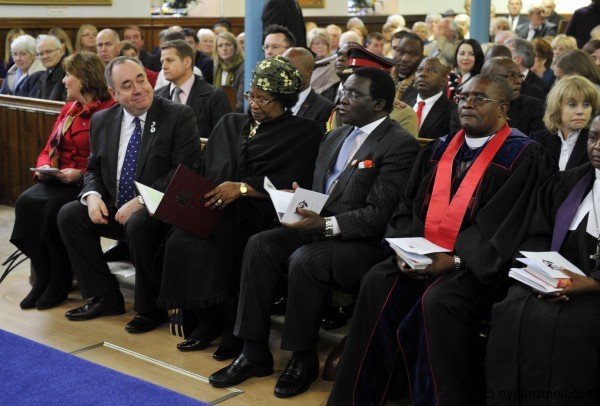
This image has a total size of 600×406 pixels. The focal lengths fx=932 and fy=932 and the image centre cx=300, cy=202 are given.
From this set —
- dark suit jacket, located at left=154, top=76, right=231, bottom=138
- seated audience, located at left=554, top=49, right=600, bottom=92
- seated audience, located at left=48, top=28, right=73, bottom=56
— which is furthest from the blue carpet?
seated audience, located at left=48, top=28, right=73, bottom=56

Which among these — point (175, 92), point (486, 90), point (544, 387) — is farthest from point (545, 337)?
point (175, 92)

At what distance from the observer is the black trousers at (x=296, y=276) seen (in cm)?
423

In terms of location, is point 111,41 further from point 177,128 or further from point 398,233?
point 398,233

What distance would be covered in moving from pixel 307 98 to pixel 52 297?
6.63 feet

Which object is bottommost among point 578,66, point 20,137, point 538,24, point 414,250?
point 414,250

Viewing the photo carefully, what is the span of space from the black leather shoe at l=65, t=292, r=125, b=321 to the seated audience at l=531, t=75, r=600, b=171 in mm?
2567

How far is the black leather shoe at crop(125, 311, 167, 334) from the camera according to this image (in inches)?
200

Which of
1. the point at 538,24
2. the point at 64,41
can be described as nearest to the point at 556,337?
the point at 64,41

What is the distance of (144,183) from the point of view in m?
5.29

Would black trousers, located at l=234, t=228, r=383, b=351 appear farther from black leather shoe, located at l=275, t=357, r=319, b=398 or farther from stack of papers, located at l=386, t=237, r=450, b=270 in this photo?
stack of papers, located at l=386, t=237, r=450, b=270

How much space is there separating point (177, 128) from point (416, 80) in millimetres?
1833

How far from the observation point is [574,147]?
4.78 metres

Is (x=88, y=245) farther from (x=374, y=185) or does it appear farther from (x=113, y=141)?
(x=374, y=185)

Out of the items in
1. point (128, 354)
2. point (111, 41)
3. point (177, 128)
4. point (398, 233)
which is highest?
point (111, 41)
